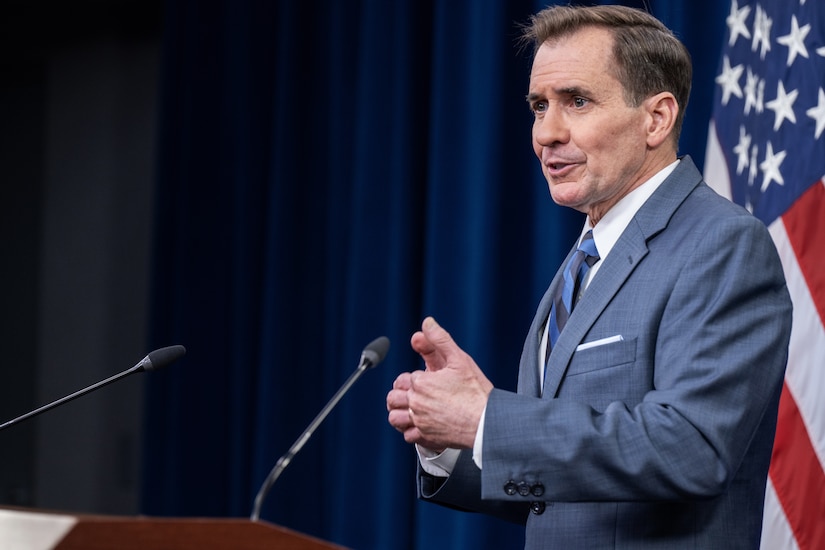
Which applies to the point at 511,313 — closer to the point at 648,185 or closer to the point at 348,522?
the point at 348,522

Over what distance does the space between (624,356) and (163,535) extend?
0.72 metres

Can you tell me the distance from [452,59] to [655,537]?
229 centimetres

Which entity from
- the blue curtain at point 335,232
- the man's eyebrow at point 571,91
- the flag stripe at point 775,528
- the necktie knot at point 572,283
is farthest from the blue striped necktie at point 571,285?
the blue curtain at point 335,232

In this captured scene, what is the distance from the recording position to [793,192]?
241cm

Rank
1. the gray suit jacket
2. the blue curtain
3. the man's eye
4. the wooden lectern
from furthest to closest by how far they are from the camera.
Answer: the blue curtain
the man's eye
the gray suit jacket
the wooden lectern

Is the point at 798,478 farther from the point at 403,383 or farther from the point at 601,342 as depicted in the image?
the point at 403,383

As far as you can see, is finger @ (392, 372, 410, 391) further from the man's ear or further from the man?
the man's ear

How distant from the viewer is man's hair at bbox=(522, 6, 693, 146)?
1857 millimetres

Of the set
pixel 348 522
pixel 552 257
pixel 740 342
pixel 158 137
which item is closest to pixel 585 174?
pixel 740 342

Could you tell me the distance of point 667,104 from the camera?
1.87 metres

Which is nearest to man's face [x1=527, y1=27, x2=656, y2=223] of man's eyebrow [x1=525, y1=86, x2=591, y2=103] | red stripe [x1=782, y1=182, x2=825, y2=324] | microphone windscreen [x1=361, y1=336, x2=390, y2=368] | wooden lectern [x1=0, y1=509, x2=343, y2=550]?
man's eyebrow [x1=525, y1=86, x2=591, y2=103]

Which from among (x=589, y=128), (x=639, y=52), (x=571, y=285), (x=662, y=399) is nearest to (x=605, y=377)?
(x=662, y=399)

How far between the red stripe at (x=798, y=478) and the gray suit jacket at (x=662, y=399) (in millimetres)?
681

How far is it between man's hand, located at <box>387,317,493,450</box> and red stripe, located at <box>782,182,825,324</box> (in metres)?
1.07
